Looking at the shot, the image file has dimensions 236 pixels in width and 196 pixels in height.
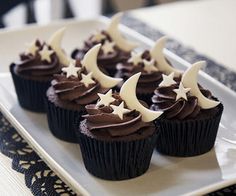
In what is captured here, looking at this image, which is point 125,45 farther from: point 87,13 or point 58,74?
point 87,13

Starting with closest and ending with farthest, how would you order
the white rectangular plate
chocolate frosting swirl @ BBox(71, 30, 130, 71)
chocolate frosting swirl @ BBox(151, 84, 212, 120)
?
the white rectangular plate < chocolate frosting swirl @ BBox(151, 84, 212, 120) < chocolate frosting swirl @ BBox(71, 30, 130, 71)

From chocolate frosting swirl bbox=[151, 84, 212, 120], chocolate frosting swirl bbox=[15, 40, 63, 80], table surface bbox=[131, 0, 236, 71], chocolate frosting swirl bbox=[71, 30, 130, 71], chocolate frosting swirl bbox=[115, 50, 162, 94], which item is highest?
chocolate frosting swirl bbox=[151, 84, 212, 120]

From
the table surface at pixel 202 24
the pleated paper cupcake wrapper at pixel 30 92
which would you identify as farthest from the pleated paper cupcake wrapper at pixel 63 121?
the table surface at pixel 202 24

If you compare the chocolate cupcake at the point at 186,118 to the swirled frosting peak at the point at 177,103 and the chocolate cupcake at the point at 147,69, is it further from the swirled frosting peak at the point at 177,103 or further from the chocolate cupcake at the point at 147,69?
the chocolate cupcake at the point at 147,69

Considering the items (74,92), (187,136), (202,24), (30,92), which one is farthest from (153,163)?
(202,24)

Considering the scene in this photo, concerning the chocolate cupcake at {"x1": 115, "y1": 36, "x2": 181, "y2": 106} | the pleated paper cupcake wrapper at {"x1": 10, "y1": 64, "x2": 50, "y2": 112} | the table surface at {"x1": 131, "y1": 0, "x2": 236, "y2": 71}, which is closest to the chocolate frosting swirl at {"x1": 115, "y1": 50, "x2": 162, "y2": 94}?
the chocolate cupcake at {"x1": 115, "y1": 36, "x2": 181, "y2": 106}

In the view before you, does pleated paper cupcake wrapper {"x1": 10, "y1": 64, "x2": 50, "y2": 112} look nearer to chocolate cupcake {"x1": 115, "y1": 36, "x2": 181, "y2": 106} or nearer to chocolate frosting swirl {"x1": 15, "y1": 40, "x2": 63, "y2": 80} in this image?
chocolate frosting swirl {"x1": 15, "y1": 40, "x2": 63, "y2": 80}

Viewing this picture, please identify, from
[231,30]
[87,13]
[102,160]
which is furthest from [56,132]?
[87,13]
